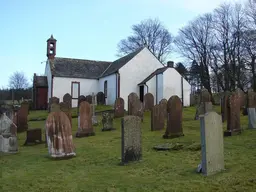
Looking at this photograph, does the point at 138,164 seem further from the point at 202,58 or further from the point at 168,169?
the point at 202,58

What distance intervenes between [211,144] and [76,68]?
102 ft

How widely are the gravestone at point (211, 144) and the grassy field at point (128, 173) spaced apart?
0.23 m

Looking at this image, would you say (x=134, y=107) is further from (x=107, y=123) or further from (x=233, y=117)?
(x=233, y=117)

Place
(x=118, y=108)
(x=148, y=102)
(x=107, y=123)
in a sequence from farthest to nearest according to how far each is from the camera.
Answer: (x=148, y=102) < (x=118, y=108) < (x=107, y=123)

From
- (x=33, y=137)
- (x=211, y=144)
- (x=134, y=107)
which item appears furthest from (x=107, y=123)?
(x=211, y=144)

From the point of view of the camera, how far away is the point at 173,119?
35.9 ft

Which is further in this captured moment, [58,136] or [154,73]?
[154,73]

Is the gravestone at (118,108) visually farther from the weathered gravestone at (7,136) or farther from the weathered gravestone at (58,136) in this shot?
the weathered gravestone at (58,136)

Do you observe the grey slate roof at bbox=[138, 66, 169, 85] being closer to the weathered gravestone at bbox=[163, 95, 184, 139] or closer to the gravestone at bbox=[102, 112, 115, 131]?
the gravestone at bbox=[102, 112, 115, 131]

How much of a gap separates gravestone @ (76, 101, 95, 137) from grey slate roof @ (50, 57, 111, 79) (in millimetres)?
20858

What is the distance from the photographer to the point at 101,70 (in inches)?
1444

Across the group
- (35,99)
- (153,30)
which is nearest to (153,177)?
(35,99)

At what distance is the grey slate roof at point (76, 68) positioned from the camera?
33.6 metres

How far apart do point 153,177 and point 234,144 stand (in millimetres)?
4276
